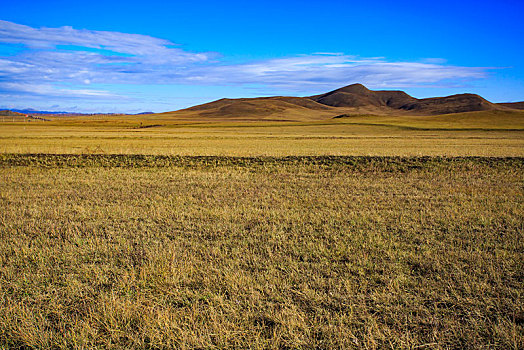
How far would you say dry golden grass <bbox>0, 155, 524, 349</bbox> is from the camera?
4.39 meters

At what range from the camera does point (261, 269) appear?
6.22 m

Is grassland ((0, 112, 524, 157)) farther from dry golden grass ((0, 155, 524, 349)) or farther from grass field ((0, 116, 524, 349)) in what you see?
dry golden grass ((0, 155, 524, 349))

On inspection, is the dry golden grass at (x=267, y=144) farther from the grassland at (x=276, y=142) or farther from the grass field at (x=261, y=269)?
the grass field at (x=261, y=269)

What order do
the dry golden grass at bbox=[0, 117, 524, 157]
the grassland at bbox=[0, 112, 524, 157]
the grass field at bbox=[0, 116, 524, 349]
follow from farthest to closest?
the grassland at bbox=[0, 112, 524, 157]
the dry golden grass at bbox=[0, 117, 524, 157]
the grass field at bbox=[0, 116, 524, 349]

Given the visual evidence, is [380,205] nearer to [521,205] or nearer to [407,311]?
[521,205]

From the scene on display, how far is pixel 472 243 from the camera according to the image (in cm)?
750

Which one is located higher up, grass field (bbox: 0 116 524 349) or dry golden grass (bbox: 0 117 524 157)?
dry golden grass (bbox: 0 117 524 157)

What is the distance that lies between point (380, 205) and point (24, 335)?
9.73m

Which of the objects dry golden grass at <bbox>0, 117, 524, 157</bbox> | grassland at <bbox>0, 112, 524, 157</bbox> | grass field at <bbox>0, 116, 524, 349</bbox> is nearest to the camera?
grass field at <bbox>0, 116, 524, 349</bbox>

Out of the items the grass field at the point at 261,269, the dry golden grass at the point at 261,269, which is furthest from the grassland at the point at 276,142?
the dry golden grass at the point at 261,269

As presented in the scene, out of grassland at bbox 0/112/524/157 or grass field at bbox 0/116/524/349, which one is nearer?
grass field at bbox 0/116/524/349

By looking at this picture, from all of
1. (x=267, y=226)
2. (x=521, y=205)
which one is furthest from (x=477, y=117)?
(x=267, y=226)

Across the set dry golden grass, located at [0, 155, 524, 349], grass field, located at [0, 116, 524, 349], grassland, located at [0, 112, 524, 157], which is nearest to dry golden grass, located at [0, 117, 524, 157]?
grassland, located at [0, 112, 524, 157]

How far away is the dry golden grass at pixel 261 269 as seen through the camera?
4.39 meters
